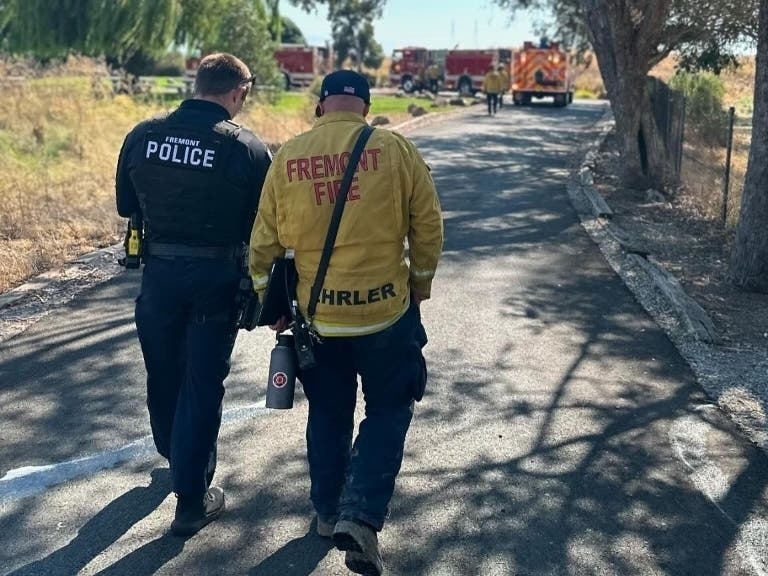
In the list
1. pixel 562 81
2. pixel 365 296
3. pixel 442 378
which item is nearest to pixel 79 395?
pixel 442 378

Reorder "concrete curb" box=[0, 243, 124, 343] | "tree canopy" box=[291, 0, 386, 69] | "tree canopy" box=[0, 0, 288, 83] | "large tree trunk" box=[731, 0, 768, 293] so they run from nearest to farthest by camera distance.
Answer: "concrete curb" box=[0, 243, 124, 343], "large tree trunk" box=[731, 0, 768, 293], "tree canopy" box=[0, 0, 288, 83], "tree canopy" box=[291, 0, 386, 69]

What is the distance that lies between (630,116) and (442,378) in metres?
10.2

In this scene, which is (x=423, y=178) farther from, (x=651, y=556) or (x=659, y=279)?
(x=659, y=279)

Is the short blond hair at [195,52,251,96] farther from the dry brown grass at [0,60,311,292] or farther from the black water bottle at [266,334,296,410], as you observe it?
the dry brown grass at [0,60,311,292]

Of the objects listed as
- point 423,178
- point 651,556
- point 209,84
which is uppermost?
point 209,84

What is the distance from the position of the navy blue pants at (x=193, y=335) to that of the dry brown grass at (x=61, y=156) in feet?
14.7

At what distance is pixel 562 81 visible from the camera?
133 ft

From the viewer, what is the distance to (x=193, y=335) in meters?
3.96

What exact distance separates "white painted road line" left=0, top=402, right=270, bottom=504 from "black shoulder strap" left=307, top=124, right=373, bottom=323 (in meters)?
1.70

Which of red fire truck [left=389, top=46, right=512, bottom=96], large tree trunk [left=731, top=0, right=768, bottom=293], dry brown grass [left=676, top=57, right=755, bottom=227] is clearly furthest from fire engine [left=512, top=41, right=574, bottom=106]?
large tree trunk [left=731, top=0, right=768, bottom=293]

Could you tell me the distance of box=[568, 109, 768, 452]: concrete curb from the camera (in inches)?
218

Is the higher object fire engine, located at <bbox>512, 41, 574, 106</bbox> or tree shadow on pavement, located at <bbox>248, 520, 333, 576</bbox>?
fire engine, located at <bbox>512, 41, 574, 106</bbox>

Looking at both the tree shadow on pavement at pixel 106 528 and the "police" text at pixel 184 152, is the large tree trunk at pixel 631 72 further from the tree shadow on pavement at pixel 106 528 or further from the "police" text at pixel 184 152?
the tree shadow on pavement at pixel 106 528

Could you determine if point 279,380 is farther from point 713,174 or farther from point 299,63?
point 299,63
